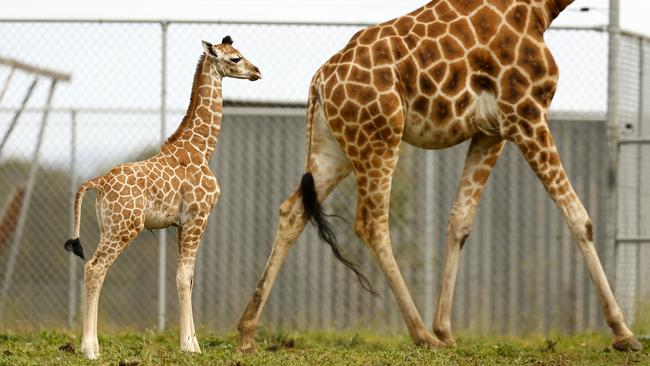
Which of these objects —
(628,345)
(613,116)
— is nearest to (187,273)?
(628,345)

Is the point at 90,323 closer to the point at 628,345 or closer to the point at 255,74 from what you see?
the point at 255,74

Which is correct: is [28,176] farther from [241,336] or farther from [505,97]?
[505,97]

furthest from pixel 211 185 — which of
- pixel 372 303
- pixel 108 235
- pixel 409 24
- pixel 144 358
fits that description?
pixel 372 303

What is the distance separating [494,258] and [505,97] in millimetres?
3994

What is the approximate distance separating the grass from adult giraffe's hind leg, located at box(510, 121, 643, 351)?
26cm

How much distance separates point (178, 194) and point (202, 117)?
71 cm

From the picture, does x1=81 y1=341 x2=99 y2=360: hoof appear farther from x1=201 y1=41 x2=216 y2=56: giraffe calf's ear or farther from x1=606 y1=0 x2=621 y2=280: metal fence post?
x1=606 y1=0 x2=621 y2=280: metal fence post

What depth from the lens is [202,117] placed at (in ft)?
26.0

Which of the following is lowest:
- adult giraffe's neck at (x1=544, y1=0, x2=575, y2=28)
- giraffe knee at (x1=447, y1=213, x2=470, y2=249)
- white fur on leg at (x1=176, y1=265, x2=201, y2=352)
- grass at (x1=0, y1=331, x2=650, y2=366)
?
grass at (x1=0, y1=331, x2=650, y2=366)

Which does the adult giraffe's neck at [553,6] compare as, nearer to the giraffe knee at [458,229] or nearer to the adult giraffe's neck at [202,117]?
the giraffe knee at [458,229]

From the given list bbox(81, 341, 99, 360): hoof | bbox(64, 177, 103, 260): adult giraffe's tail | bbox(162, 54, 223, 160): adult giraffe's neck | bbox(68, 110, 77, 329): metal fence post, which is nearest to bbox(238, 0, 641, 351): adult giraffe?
bbox(162, 54, 223, 160): adult giraffe's neck

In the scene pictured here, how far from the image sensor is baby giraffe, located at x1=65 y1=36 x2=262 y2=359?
7215 mm

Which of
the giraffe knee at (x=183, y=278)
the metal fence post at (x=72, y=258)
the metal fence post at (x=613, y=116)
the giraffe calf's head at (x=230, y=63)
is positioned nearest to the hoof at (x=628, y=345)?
the metal fence post at (x=613, y=116)

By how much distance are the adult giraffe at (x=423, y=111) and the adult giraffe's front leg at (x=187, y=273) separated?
1.88ft
